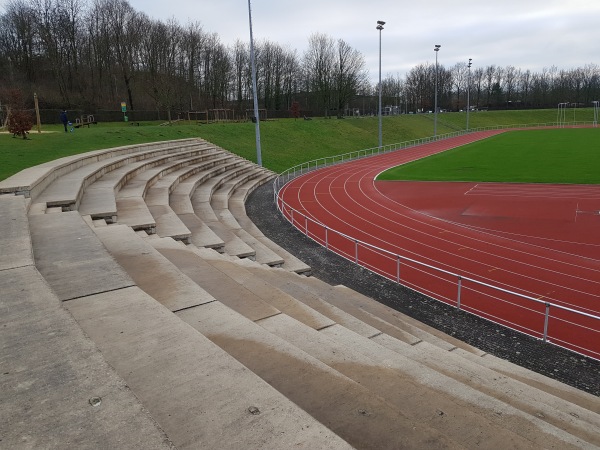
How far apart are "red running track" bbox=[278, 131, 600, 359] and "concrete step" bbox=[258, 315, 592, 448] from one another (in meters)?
4.73

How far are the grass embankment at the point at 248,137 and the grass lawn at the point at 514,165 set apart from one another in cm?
1072

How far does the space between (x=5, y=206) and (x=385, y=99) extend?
118556mm

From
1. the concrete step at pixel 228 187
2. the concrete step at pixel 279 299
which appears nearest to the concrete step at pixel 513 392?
the concrete step at pixel 279 299

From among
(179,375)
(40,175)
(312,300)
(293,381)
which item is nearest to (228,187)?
(40,175)

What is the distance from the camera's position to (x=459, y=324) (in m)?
9.19

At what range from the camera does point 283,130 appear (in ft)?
156

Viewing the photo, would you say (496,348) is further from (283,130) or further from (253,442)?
(283,130)

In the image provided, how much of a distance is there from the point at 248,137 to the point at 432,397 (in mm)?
38527

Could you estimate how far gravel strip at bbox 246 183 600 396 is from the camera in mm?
7465

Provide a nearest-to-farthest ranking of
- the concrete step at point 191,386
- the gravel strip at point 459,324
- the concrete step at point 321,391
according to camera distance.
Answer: the concrete step at point 191,386, the concrete step at point 321,391, the gravel strip at point 459,324

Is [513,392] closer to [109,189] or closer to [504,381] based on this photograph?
[504,381]

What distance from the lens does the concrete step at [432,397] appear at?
319 centimetres

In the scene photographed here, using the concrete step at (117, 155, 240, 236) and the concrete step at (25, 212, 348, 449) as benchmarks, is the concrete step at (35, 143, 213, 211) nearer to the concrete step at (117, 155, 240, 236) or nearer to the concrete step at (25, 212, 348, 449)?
the concrete step at (117, 155, 240, 236)

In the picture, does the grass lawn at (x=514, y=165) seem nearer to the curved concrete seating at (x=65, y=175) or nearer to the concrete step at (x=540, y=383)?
the curved concrete seating at (x=65, y=175)
